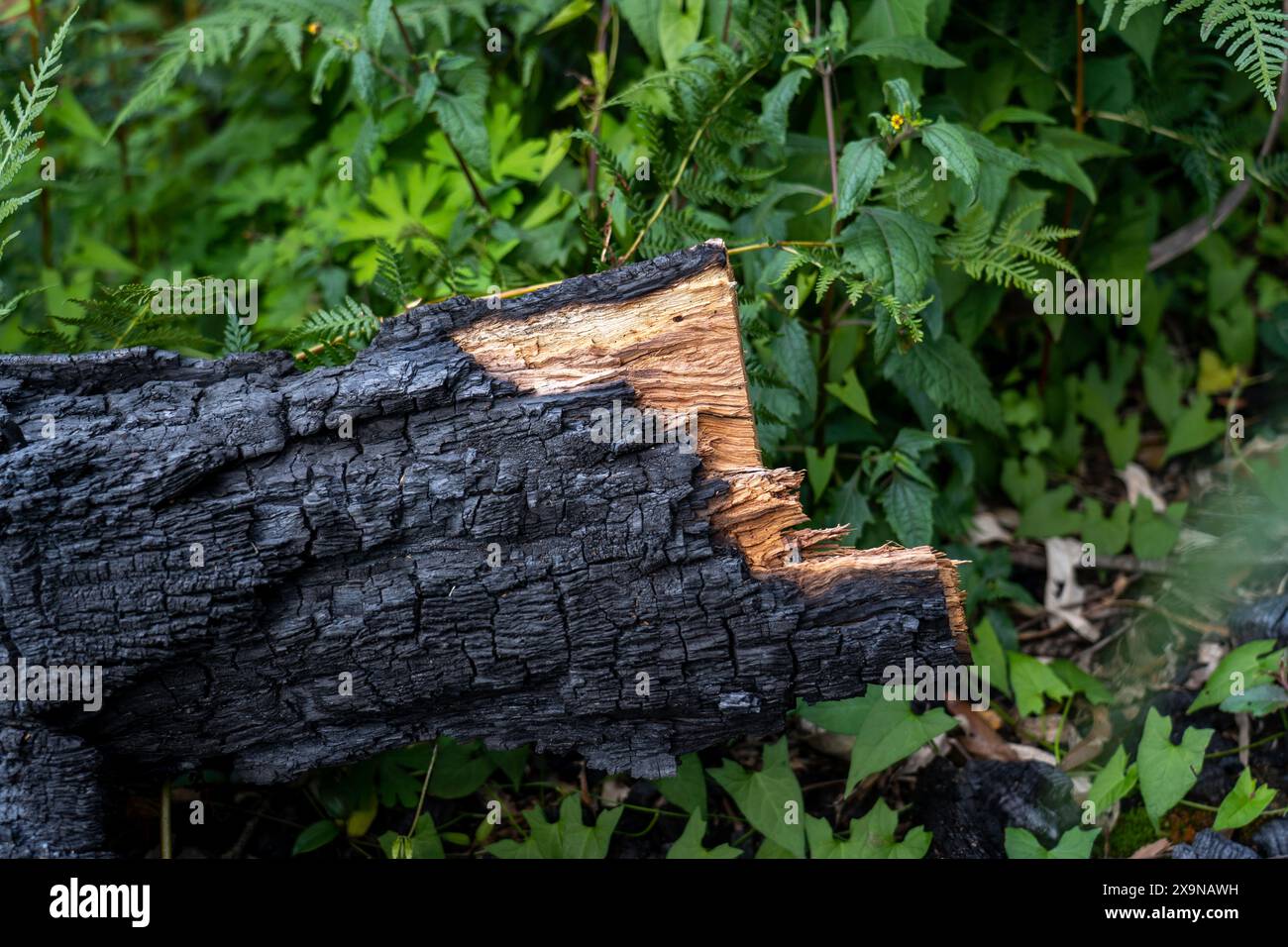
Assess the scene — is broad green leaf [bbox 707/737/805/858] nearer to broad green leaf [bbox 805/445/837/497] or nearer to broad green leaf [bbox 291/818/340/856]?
broad green leaf [bbox 805/445/837/497]

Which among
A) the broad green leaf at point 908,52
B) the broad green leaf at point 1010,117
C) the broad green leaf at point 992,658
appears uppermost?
the broad green leaf at point 908,52

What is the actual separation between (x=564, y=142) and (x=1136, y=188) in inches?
90.1

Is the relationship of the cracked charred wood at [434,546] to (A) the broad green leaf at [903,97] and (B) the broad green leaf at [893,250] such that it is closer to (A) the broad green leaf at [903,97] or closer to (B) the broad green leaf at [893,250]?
(B) the broad green leaf at [893,250]

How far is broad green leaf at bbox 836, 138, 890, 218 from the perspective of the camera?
272 centimetres

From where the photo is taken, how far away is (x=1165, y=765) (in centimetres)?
268

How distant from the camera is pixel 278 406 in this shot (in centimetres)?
235

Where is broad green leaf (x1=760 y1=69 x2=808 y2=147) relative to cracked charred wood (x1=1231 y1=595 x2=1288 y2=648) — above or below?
above

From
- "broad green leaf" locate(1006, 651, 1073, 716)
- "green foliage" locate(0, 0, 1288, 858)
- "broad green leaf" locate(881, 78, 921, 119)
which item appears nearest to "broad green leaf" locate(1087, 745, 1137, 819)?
"green foliage" locate(0, 0, 1288, 858)

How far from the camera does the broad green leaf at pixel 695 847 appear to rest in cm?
272

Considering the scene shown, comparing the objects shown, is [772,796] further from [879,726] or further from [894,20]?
[894,20]

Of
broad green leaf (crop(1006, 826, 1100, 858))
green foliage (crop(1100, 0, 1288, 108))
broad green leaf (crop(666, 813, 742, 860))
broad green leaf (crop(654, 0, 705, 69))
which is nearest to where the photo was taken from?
green foliage (crop(1100, 0, 1288, 108))

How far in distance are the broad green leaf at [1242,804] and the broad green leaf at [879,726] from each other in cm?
74

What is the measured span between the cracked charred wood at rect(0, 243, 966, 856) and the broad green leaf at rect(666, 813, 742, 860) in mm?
455

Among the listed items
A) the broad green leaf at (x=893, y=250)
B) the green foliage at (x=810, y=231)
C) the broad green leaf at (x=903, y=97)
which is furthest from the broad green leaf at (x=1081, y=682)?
the broad green leaf at (x=903, y=97)
